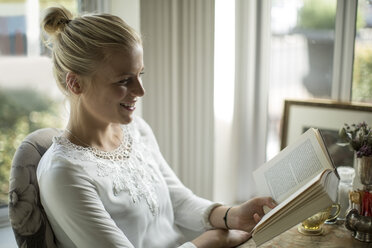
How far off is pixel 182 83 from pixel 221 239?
76 cm

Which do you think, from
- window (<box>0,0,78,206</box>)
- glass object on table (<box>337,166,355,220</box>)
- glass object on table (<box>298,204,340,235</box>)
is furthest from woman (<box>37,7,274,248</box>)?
window (<box>0,0,78,206</box>)

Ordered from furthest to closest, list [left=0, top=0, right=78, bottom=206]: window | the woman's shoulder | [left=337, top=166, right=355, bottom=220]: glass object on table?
[left=0, top=0, right=78, bottom=206]: window, [left=337, top=166, right=355, bottom=220]: glass object on table, the woman's shoulder

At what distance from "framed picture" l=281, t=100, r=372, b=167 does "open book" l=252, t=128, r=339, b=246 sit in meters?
0.64

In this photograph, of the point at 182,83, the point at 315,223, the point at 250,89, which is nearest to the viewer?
the point at 315,223

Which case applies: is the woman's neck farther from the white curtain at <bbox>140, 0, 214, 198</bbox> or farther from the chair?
the white curtain at <bbox>140, 0, 214, 198</bbox>

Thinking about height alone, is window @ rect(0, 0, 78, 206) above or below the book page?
above

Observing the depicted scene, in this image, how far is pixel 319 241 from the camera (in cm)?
134

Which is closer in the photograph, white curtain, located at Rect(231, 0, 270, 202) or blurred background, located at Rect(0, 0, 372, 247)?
blurred background, located at Rect(0, 0, 372, 247)

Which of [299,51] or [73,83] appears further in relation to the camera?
[299,51]

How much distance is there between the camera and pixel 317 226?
139cm

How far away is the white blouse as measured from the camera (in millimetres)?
1175

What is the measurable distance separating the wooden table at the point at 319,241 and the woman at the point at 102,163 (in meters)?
0.09

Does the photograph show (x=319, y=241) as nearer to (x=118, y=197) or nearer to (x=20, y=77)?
(x=118, y=197)

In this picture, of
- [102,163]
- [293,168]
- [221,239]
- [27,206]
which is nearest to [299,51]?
[293,168]
